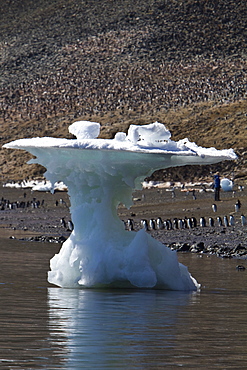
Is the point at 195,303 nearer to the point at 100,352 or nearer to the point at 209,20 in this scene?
the point at 100,352

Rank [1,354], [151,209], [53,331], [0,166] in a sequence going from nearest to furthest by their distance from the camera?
1. [1,354]
2. [53,331]
3. [151,209]
4. [0,166]

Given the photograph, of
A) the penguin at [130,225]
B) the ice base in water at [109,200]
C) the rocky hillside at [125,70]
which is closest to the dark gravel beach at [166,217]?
the penguin at [130,225]

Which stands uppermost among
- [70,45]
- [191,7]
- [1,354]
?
[191,7]

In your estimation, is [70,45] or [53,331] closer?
[53,331]

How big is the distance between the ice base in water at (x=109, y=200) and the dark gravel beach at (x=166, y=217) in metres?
7.99

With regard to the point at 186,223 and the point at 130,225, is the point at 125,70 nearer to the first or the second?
the point at 130,225

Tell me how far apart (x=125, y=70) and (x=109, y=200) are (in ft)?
312

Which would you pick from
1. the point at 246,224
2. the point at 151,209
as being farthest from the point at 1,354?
the point at 151,209

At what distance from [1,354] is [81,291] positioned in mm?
5490

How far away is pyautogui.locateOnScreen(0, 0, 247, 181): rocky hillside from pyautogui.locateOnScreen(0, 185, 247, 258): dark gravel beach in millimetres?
14512

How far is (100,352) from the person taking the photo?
28.0 ft

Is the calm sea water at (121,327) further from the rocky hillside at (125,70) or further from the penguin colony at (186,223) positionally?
the rocky hillside at (125,70)

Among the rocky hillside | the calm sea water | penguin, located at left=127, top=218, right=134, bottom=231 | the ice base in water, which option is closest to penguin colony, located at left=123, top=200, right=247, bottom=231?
penguin, located at left=127, top=218, right=134, bottom=231

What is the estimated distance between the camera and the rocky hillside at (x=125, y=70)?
3059 inches
